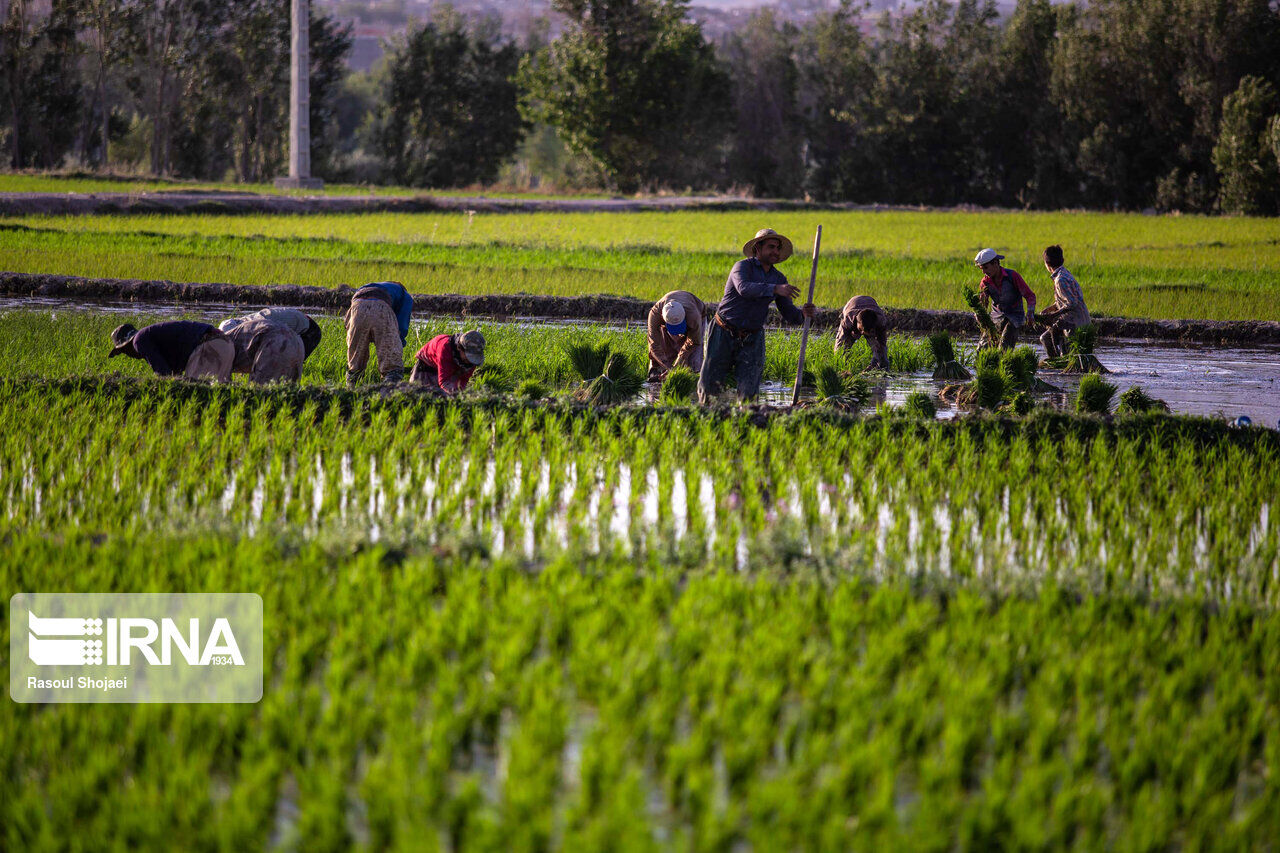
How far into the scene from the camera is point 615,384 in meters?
7.55

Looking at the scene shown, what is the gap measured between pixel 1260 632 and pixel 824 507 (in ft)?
6.48

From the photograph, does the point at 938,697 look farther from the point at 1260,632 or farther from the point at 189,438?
the point at 189,438

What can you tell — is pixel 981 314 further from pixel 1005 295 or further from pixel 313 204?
pixel 313 204

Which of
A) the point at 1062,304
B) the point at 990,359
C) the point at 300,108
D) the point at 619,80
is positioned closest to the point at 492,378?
the point at 990,359

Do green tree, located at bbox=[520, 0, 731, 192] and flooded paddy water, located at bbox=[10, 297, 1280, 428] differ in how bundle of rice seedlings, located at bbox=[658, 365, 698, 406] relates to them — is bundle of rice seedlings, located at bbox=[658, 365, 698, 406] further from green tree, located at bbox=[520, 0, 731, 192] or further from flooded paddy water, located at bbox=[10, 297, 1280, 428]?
green tree, located at bbox=[520, 0, 731, 192]

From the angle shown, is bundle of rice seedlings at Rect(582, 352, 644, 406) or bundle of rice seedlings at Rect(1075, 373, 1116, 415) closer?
bundle of rice seedlings at Rect(1075, 373, 1116, 415)

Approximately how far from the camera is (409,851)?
7.51 feet

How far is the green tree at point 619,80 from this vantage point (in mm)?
34438

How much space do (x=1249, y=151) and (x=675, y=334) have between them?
26530mm

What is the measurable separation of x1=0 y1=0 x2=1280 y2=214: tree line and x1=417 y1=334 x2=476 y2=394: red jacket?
26619 mm

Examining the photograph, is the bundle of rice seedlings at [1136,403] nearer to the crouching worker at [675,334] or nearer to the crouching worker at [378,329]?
the crouching worker at [675,334]

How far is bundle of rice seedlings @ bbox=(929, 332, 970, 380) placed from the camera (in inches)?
353

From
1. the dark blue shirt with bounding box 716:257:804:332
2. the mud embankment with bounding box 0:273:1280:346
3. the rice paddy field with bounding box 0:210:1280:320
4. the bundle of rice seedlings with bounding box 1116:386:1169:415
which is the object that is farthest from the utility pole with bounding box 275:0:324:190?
the bundle of rice seedlings with bounding box 1116:386:1169:415

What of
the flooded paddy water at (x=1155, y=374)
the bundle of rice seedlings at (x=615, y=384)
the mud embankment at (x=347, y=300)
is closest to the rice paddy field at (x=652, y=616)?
the bundle of rice seedlings at (x=615, y=384)
